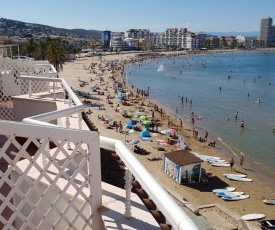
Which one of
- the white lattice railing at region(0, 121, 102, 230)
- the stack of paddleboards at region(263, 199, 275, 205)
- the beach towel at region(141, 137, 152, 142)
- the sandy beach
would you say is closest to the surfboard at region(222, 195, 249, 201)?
the sandy beach

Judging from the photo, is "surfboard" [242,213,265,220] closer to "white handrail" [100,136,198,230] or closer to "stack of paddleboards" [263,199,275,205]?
"stack of paddleboards" [263,199,275,205]

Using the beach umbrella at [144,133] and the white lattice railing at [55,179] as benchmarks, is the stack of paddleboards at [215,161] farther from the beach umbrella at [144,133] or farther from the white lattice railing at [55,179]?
the white lattice railing at [55,179]

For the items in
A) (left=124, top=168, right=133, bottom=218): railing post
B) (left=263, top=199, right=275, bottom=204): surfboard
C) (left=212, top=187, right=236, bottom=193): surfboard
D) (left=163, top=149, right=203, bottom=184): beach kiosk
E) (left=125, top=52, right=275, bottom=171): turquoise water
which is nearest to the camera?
(left=124, top=168, right=133, bottom=218): railing post

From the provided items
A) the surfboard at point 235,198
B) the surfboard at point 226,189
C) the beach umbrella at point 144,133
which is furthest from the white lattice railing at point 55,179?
the beach umbrella at point 144,133

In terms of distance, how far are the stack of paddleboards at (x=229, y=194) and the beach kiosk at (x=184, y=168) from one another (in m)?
1.55

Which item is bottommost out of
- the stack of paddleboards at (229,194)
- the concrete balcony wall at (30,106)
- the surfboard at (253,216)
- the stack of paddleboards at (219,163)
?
the surfboard at (253,216)

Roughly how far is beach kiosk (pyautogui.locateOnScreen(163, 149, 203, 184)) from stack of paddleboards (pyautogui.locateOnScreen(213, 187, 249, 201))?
155cm

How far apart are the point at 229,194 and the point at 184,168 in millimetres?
2866

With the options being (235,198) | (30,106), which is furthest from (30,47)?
(30,106)

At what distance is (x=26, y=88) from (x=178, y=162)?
11999 mm

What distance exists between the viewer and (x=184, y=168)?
18812 millimetres

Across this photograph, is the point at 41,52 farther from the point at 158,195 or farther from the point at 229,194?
the point at 158,195

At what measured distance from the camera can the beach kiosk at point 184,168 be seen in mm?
18859

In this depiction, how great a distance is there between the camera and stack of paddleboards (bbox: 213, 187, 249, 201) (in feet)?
57.2
